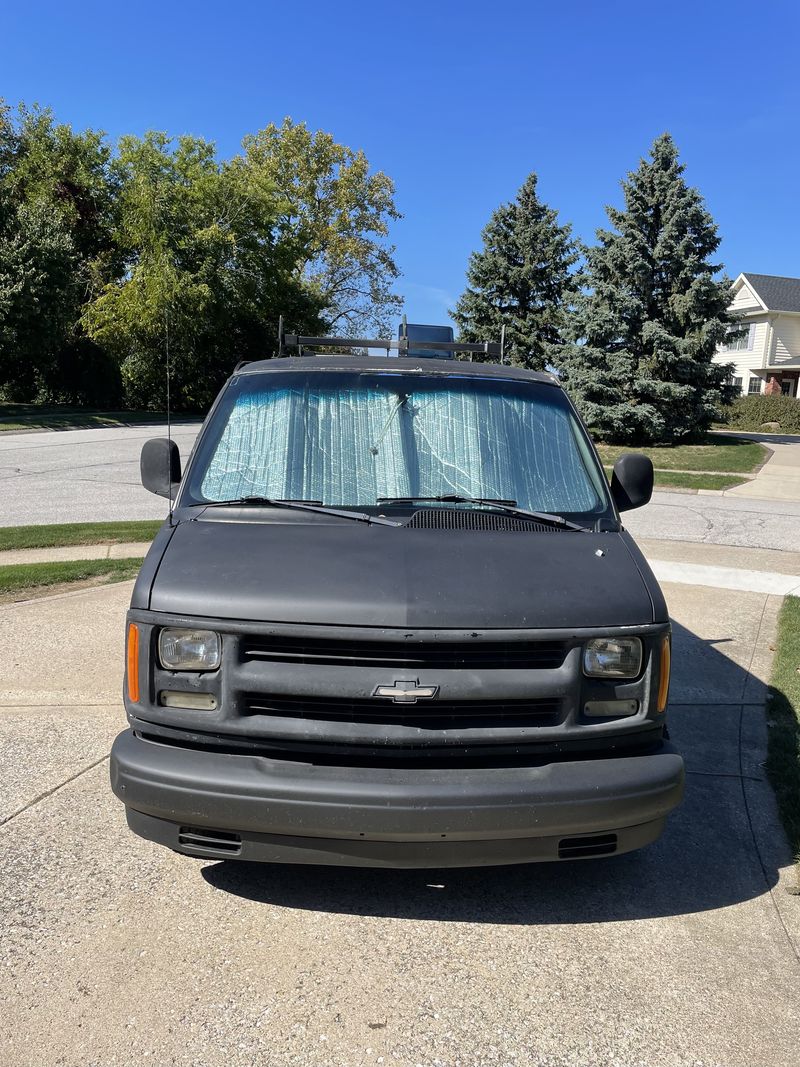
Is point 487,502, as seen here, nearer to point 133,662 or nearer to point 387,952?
point 133,662

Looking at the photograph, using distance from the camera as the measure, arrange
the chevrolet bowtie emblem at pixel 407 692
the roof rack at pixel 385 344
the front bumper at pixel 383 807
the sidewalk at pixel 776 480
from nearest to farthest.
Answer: the front bumper at pixel 383 807 < the chevrolet bowtie emblem at pixel 407 692 < the roof rack at pixel 385 344 < the sidewalk at pixel 776 480

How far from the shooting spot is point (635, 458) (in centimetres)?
434

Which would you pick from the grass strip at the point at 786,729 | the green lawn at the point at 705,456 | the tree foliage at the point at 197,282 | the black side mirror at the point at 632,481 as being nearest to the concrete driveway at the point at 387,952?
the grass strip at the point at 786,729

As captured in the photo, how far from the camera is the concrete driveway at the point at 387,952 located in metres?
2.57

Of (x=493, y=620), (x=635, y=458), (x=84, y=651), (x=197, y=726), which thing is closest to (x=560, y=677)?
(x=493, y=620)

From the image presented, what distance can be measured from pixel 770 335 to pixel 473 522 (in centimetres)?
5080

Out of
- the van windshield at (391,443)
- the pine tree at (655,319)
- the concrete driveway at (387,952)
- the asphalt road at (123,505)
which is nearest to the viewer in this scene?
the concrete driveway at (387,952)

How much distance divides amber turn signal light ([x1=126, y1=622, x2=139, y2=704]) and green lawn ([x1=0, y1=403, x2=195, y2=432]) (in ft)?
84.4

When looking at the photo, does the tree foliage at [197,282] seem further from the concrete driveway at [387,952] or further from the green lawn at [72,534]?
the concrete driveway at [387,952]

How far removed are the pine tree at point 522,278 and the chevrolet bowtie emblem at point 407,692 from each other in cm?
3097

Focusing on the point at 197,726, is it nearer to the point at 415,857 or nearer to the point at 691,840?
the point at 415,857

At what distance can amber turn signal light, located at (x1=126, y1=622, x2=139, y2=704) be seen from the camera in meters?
3.09

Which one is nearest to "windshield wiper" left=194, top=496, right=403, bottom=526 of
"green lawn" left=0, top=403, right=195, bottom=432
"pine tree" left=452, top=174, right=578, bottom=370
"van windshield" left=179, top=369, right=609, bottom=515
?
"van windshield" left=179, top=369, right=609, bottom=515

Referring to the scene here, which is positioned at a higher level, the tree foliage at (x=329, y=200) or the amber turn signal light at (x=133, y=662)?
the tree foliage at (x=329, y=200)
